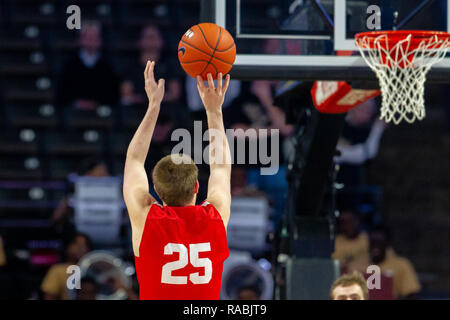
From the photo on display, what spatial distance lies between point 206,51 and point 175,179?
3.08 feet

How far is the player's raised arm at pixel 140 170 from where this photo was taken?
309 cm

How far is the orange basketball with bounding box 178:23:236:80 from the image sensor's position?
375 cm

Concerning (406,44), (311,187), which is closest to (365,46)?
(406,44)

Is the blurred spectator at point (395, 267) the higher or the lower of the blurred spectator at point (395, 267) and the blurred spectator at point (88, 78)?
the lower

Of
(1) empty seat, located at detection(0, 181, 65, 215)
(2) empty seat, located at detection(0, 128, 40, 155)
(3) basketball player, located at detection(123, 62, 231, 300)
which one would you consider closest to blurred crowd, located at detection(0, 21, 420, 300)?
(1) empty seat, located at detection(0, 181, 65, 215)

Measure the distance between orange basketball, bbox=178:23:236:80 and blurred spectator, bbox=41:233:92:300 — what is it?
146 inches

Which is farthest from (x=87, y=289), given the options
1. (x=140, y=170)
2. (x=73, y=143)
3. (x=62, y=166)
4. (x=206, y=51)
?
(x=140, y=170)

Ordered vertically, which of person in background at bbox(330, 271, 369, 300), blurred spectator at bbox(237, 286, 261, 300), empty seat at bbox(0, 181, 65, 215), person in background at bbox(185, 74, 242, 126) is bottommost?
blurred spectator at bbox(237, 286, 261, 300)

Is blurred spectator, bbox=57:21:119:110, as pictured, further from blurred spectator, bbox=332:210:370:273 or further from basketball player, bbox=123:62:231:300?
basketball player, bbox=123:62:231:300

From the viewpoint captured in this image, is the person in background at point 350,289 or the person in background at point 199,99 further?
the person in background at point 199,99

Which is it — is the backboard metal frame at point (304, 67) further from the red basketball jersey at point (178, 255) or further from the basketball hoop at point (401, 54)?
the red basketball jersey at point (178, 255)

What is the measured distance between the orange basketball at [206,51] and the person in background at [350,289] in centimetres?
144

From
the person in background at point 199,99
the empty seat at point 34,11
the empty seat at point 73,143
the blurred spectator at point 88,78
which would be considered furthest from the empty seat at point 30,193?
the empty seat at point 34,11

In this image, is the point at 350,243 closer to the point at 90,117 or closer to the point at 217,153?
the point at 90,117
